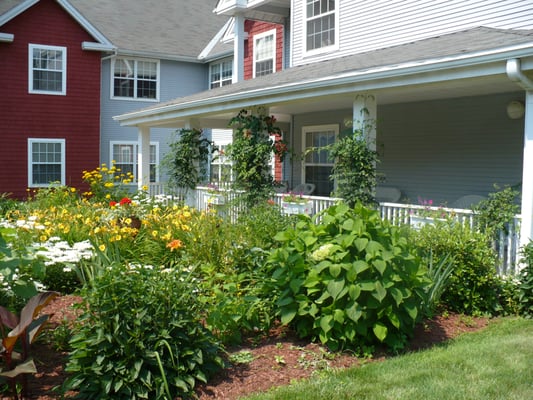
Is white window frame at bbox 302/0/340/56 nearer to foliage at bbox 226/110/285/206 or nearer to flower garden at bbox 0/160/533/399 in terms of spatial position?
foliage at bbox 226/110/285/206

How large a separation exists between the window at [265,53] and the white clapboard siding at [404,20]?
7.46 ft

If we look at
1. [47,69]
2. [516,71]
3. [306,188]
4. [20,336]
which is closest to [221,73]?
[47,69]

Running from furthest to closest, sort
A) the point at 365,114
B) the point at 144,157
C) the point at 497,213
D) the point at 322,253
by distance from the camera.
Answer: the point at 144,157 < the point at 365,114 < the point at 497,213 < the point at 322,253

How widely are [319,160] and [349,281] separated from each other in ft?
32.7

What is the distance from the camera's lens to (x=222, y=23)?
82.8 feet

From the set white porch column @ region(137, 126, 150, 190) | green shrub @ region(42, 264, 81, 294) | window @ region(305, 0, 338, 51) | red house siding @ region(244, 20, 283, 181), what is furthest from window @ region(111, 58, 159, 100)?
green shrub @ region(42, 264, 81, 294)

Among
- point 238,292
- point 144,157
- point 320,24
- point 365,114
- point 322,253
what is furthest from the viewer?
point 144,157

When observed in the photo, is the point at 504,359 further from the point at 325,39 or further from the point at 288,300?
the point at 325,39

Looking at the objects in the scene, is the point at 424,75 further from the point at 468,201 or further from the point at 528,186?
the point at 468,201

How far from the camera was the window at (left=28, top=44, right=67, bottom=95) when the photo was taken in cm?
1909

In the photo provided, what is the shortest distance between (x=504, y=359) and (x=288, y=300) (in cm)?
185

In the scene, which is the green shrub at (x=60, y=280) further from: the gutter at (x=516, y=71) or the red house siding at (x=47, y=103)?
the red house siding at (x=47, y=103)

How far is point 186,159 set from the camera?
A: 13.0 metres

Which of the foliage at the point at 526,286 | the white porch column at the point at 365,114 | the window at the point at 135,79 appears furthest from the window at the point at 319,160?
the window at the point at 135,79
